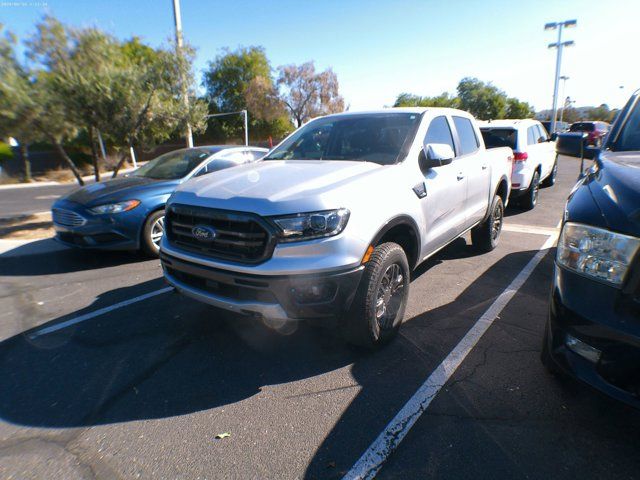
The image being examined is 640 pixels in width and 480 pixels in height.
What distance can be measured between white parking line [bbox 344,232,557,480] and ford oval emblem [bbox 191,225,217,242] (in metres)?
1.70

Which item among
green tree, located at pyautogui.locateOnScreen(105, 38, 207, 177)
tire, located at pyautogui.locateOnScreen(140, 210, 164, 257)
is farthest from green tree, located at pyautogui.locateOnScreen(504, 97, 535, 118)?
tire, located at pyautogui.locateOnScreen(140, 210, 164, 257)

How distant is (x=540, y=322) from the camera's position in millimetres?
3584

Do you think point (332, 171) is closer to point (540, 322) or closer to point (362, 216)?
point (362, 216)

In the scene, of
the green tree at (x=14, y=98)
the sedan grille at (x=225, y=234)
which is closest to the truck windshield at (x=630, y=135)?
the sedan grille at (x=225, y=234)

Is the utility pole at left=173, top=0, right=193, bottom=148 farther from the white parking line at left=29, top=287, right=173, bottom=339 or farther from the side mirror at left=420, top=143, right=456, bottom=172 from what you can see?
the side mirror at left=420, top=143, right=456, bottom=172

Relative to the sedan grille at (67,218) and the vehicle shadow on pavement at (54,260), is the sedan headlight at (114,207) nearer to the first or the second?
the sedan grille at (67,218)

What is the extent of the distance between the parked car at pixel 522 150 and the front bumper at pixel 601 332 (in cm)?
667

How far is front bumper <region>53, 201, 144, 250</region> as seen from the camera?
5301 millimetres

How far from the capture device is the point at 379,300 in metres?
3.03

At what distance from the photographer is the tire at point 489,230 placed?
18.1 feet

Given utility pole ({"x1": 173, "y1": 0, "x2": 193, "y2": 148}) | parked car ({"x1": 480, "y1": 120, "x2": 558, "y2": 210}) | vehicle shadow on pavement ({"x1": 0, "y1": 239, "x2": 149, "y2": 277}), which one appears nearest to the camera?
vehicle shadow on pavement ({"x1": 0, "y1": 239, "x2": 149, "y2": 277})

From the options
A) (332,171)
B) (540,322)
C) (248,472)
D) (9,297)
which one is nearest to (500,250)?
(540,322)

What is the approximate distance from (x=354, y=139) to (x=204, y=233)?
1.86 m

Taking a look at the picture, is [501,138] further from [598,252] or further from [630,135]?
[598,252]
